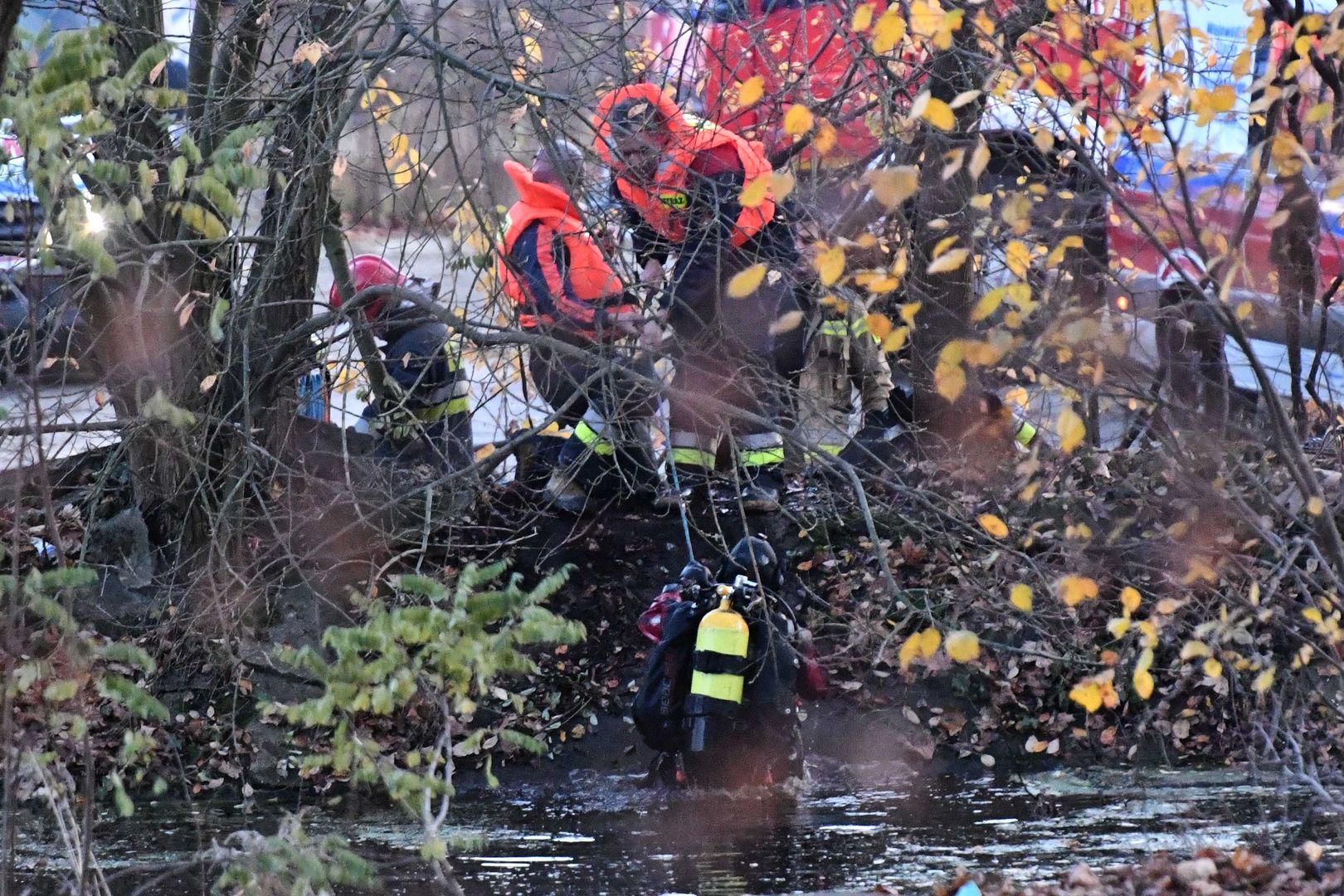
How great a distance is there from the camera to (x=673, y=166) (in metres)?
6.20

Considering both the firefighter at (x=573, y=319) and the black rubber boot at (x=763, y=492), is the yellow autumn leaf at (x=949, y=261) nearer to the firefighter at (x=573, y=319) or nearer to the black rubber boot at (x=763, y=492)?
the firefighter at (x=573, y=319)

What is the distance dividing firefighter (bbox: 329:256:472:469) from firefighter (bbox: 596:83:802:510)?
3.72ft

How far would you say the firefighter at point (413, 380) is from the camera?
23.7ft

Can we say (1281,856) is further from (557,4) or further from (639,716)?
(557,4)

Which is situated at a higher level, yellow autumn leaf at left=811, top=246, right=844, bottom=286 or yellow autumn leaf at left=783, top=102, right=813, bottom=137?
yellow autumn leaf at left=783, top=102, right=813, bottom=137

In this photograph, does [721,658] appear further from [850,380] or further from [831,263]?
[850,380]

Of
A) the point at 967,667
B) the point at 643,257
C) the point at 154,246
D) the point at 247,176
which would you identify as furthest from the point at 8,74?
the point at 967,667

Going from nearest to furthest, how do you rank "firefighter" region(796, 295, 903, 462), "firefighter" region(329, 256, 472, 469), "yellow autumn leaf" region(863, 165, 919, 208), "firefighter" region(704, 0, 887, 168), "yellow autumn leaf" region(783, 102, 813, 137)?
"yellow autumn leaf" region(863, 165, 919, 208)
"yellow autumn leaf" region(783, 102, 813, 137)
"firefighter" region(704, 0, 887, 168)
"firefighter" region(329, 256, 472, 469)
"firefighter" region(796, 295, 903, 462)

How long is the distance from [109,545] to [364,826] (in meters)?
2.48

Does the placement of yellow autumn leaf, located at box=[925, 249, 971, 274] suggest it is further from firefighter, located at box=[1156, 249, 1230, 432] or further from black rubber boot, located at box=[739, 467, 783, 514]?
black rubber boot, located at box=[739, 467, 783, 514]

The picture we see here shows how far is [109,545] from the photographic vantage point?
8008mm

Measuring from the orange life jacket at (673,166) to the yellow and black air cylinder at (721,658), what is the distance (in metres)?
1.46

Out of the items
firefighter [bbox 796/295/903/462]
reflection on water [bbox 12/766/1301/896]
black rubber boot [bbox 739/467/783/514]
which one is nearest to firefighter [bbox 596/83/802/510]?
black rubber boot [bbox 739/467/783/514]

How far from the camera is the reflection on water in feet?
18.7
